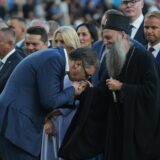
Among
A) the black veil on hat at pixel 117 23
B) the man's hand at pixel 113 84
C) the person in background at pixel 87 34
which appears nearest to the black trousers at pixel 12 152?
the man's hand at pixel 113 84

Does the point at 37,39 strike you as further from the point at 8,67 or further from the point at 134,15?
the point at 134,15

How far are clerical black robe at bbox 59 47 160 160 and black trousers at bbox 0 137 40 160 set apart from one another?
0.45 meters

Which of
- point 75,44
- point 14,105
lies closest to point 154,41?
point 75,44

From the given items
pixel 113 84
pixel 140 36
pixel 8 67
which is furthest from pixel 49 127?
pixel 140 36

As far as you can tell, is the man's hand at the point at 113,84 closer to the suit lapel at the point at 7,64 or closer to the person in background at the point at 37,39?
the suit lapel at the point at 7,64

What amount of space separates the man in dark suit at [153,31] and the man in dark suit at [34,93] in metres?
1.58

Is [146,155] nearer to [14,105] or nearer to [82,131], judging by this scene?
[82,131]

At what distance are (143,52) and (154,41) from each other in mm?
1290

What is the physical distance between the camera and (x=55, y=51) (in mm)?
8055

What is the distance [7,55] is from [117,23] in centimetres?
183

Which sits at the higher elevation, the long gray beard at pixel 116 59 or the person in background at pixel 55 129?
the long gray beard at pixel 116 59

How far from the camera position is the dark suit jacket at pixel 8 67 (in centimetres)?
940

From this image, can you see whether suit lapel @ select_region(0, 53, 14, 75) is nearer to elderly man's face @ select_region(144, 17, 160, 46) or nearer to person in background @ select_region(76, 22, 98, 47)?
elderly man's face @ select_region(144, 17, 160, 46)

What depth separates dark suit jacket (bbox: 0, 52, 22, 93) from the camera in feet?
30.8
